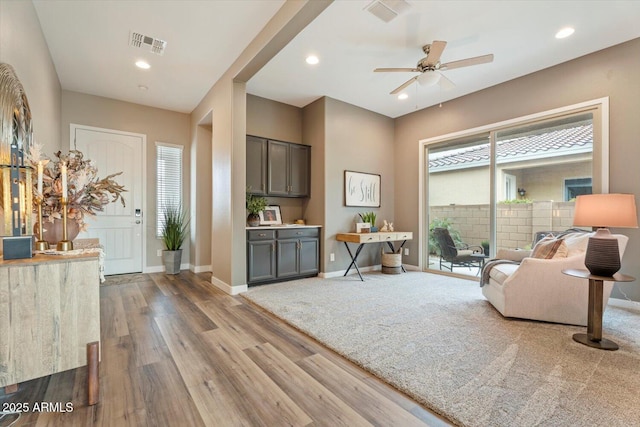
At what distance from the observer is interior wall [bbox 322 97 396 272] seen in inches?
181

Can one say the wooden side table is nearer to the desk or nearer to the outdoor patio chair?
the outdoor patio chair

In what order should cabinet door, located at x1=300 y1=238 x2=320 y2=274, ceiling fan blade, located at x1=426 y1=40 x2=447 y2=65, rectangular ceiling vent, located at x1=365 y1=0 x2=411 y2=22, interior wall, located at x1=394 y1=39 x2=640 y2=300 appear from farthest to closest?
cabinet door, located at x1=300 y1=238 x2=320 y2=274 → interior wall, located at x1=394 y1=39 x2=640 y2=300 → ceiling fan blade, located at x1=426 y1=40 x2=447 y2=65 → rectangular ceiling vent, located at x1=365 y1=0 x2=411 y2=22

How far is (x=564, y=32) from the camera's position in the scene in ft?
9.63

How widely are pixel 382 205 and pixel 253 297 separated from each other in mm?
3051

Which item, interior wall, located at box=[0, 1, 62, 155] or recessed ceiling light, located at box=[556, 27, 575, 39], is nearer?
interior wall, located at box=[0, 1, 62, 155]

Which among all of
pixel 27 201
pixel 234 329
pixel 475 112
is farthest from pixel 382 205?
A: pixel 27 201

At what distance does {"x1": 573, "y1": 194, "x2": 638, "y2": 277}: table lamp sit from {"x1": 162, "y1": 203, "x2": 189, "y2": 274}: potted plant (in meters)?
5.22

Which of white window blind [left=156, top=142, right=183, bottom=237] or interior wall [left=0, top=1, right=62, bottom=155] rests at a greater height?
interior wall [left=0, top=1, right=62, bottom=155]

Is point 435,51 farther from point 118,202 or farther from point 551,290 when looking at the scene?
point 118,202

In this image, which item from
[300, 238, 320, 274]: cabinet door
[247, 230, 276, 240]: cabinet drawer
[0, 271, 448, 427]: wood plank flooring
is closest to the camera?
[0, 271, 448, 427]: wood plank flooring

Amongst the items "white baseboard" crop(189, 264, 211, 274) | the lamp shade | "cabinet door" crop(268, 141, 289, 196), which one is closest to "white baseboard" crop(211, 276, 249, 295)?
"white baseboard" crop(189, 264, 211, 274)

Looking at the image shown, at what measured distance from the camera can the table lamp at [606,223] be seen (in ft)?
6.99

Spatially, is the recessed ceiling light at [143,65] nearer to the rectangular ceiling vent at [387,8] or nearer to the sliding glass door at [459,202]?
the rectangular ceiling vent at [387,8]

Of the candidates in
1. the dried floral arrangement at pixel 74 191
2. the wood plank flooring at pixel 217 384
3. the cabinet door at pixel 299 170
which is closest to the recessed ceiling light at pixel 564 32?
the cabinet door at pixel 299 170
